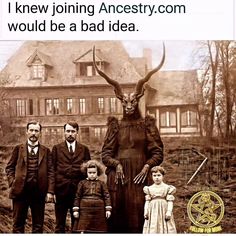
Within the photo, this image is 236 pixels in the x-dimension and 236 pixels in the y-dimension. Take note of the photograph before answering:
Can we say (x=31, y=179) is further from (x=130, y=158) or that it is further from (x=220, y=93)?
(x=220, y=93)

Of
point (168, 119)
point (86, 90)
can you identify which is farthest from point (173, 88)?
point (86, 90)

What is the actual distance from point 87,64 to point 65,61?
151mm

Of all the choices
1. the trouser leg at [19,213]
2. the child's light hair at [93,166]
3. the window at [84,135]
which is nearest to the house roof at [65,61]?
the window at [84,135]

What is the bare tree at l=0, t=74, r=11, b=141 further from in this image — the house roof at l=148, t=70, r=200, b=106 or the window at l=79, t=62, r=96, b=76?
the house roof at l=148, t=70, r=200, b=106

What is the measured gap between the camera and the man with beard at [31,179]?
5.10m

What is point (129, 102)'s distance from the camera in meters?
5.14

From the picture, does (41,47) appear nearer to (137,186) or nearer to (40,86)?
(40,86)

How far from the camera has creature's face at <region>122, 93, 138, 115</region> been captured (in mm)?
5133

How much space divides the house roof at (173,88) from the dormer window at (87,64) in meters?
0.34

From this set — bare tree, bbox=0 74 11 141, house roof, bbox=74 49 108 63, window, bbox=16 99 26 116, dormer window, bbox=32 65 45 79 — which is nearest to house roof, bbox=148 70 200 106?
house roof, bbox=74 49 108 63

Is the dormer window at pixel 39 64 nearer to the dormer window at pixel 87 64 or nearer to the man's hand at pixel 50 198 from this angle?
the dormer window at pixel 87 64

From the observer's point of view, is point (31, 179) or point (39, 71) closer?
point (31, 179)

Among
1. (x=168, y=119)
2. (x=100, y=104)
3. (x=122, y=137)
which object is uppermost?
(x=100, y=104)

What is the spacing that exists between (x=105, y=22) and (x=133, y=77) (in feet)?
1.33
